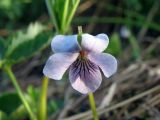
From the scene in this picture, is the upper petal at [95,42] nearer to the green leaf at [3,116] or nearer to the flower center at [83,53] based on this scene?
the flower center at [83,53]

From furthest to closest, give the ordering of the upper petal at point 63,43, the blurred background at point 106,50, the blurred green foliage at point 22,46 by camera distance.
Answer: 1. the blurred background at point 106,50
2. the blurred green foliage at point 22,46
3. the upper petal at point 63,43

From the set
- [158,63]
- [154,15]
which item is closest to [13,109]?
[158,63]

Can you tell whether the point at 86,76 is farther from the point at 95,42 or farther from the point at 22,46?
the point at 22,46

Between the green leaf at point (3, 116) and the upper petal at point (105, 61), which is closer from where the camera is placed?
the upper petal at point (105, 61)

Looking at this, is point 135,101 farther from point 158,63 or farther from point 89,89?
point 89,89

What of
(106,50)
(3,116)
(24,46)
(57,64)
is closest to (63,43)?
(57,64)

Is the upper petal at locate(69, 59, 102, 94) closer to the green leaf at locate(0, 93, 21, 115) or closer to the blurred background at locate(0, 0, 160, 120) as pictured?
the blurred background at locate(0, 0, 160, 120)

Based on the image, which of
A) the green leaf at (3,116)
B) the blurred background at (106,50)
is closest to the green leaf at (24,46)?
the blurred background at (106,50)

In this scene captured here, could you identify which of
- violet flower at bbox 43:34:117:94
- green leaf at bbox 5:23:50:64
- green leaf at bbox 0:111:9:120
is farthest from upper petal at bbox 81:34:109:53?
green leaf at bbox 0:111:9:120
